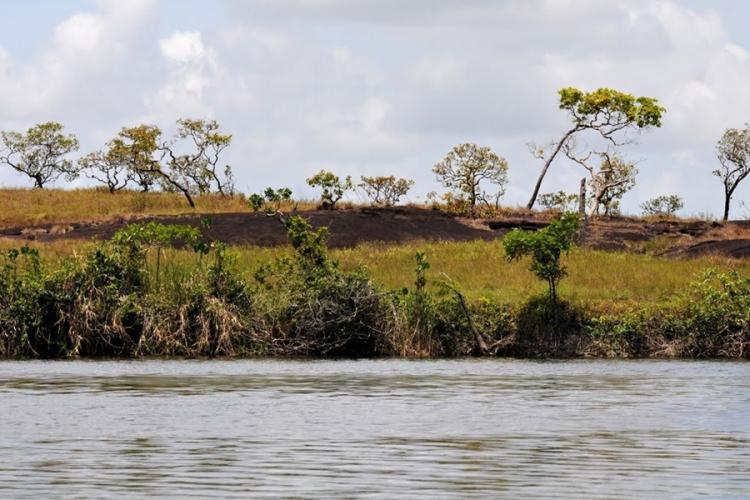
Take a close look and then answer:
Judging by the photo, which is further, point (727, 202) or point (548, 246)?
point (727, 202)

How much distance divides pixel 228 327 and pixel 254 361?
85.5 inches

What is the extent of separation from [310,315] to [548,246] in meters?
7.34

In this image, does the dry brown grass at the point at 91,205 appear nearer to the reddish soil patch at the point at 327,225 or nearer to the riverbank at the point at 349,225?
the riverbank at the point at 349,225

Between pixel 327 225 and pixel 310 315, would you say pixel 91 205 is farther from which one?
pixel 310 315

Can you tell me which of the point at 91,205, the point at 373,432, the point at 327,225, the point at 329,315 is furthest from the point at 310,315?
the point at 91,205

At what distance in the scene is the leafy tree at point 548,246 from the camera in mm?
43125

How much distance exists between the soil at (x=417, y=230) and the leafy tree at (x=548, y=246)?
14.5m

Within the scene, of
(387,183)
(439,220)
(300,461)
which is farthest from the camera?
(387,183)

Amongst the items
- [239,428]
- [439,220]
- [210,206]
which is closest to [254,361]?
[239,428]

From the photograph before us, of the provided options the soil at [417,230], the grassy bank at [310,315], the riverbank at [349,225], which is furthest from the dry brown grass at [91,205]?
the grassy bank at [310,315]

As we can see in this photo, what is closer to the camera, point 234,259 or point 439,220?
point 234,259

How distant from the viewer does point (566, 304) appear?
43219mm

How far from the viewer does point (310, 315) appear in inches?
1658

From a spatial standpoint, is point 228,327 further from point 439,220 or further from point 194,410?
point 439,220
